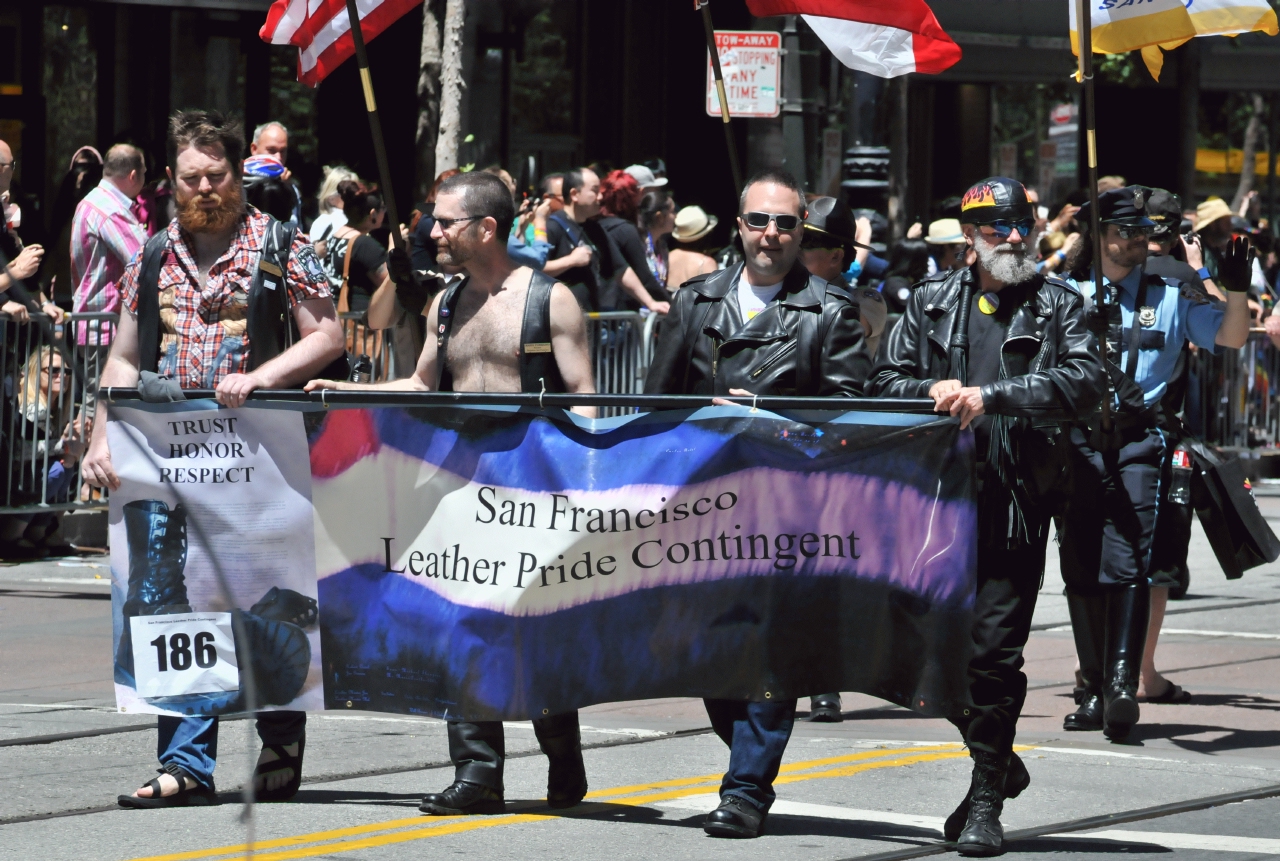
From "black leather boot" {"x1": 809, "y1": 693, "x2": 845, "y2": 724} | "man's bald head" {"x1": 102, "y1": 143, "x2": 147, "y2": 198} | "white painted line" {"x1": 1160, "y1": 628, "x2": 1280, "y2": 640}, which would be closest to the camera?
"black leather boot" {"x1": 809, "y1": 693, "x2": 845, "y2": 724}

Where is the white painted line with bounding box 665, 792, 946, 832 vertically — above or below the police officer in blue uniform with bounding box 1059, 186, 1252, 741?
below

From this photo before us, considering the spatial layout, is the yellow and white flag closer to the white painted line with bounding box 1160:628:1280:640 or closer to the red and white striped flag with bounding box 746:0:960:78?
the red and white striped flag with bounding box 746:0:960:78

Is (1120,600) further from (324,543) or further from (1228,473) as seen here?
(324,543)

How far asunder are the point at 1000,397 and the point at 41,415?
24.4 ft

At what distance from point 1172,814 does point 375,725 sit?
299 cm

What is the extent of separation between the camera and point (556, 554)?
611cm

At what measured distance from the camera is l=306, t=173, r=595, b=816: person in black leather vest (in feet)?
21.0

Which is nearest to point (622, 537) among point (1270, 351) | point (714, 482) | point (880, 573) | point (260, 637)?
point (714, 482)

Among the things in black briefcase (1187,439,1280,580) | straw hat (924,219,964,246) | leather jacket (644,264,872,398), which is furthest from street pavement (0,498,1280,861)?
straw hat (924,219,964,246)

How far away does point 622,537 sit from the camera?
6082 millimetres

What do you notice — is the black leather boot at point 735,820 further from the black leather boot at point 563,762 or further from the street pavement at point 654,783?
the black leather boot at point 563,762

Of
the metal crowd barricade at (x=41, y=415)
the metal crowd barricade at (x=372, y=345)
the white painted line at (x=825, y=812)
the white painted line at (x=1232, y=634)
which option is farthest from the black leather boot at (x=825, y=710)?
the metal crowd barricade at (x=372, y=345)

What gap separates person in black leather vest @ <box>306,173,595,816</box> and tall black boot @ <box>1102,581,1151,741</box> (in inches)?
91.9

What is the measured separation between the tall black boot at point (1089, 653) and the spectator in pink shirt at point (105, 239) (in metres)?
6.05
